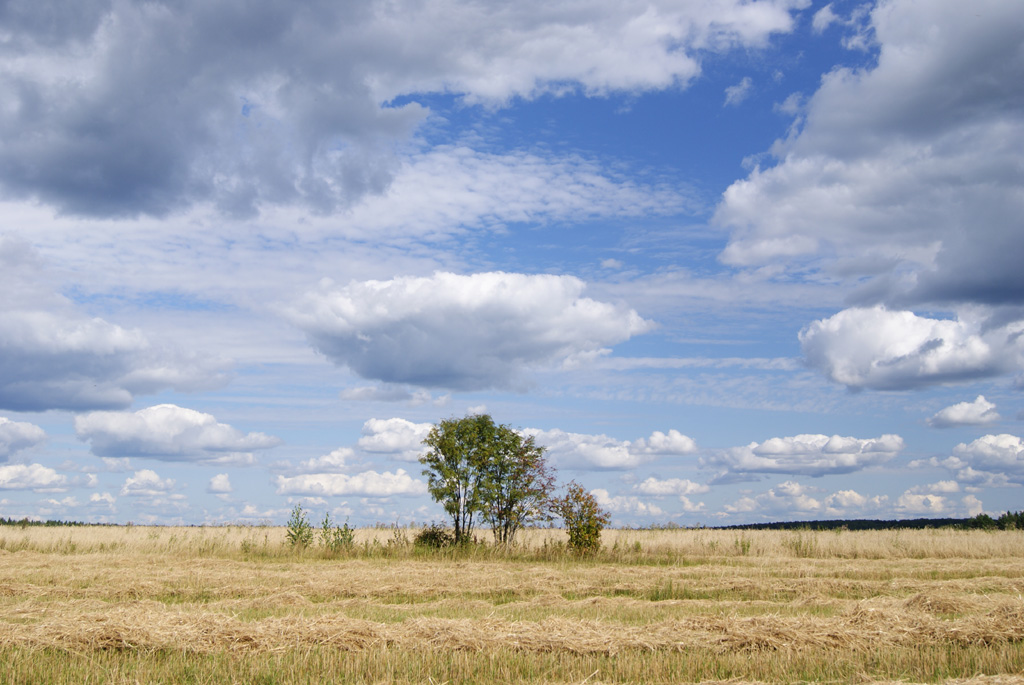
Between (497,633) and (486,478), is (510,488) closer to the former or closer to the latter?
(486,478)

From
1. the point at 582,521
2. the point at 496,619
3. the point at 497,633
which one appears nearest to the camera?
the point at 497,633

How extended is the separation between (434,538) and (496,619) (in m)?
16.8

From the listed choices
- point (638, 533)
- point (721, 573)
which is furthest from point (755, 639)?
point (638, 533)

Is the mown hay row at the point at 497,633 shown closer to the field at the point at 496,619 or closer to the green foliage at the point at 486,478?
the field at the point at 496,619

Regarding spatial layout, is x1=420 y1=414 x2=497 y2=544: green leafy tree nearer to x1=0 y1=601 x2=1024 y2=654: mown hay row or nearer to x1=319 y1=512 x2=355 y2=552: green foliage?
x1=319 y1=512 x2=355 y2=552: green foliage

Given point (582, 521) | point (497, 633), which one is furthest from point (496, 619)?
point (582, 521)

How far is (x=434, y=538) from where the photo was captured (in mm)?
27688

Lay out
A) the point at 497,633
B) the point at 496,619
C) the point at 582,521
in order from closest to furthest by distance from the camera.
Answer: the point at 497,633, the point at 496,619, the point at 582,521

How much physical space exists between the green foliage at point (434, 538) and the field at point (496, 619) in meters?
1.02

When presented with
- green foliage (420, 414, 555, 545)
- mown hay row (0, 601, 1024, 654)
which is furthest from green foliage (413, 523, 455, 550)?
mown hay row (0, 601, 1024, 654)

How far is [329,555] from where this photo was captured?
26.5 metres

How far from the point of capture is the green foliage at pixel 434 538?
2742cm

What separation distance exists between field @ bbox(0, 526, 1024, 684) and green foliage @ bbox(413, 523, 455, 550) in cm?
102

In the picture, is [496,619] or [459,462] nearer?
[496,619]
